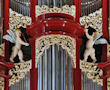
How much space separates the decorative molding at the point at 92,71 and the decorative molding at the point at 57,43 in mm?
279

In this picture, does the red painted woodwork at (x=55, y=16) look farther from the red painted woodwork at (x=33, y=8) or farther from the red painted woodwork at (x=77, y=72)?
the red painted woodwork at (x=77, y=72)

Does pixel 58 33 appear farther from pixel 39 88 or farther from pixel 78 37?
pixel 39 88

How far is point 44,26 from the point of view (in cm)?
892

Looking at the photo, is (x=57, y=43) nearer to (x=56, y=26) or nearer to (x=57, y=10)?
(x=56, y=26)

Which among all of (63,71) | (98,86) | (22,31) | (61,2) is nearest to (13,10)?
(22,31)

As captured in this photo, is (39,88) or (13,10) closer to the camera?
(39,88)

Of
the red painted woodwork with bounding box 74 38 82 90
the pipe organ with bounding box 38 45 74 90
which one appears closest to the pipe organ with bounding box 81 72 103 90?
the red painted woodwork with bounding box 74 38 82 90

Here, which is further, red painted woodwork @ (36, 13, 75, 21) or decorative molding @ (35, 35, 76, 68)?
red painted woodwork @ (36, 13, 75, 21)

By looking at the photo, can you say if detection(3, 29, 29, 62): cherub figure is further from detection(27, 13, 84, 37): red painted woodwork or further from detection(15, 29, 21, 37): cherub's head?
detection(27, 13, 84, 37): red painted woodwork

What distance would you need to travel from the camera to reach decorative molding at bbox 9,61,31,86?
9188 mm

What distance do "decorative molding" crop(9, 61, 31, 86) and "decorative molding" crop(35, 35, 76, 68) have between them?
295 mm

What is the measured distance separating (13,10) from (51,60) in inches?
68.8

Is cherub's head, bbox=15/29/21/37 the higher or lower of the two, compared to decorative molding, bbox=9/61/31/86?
higher

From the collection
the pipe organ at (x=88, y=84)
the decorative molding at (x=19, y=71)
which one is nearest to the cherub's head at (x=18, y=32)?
the decorative molding at (x=19, y=71)
